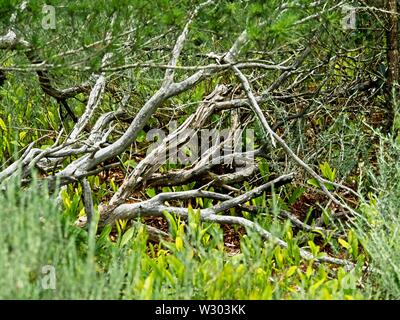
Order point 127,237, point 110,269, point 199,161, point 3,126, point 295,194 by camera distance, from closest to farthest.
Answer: point 110,269 < point 127,237 < point 199,161 < point 295,194 < point 3,126

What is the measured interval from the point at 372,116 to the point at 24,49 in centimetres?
324

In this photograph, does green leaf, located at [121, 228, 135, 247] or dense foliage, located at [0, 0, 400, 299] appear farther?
green leaf, located at [121, 228, 135, 247]

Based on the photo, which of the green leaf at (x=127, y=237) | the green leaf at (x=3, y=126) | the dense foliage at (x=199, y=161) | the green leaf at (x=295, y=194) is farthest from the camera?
the green leaf at (x=3, y=126)

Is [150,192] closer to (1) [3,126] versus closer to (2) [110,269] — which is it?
(1) [3,126]

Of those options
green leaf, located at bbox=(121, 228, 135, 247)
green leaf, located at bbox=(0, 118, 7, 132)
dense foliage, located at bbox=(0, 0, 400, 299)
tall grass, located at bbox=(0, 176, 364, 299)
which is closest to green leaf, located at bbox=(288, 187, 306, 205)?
dense foliage, located at bbox=(0, 0, 400, 299)

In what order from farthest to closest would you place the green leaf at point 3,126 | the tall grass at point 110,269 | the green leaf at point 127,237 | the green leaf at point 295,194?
1. the green leaf at point 3,126
2. the green leaf at point 295,194
3. the green leaf at point 127,237
4. the tall grass at point 110,269

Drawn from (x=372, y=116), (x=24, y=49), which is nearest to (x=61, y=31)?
(x=24, y=49)

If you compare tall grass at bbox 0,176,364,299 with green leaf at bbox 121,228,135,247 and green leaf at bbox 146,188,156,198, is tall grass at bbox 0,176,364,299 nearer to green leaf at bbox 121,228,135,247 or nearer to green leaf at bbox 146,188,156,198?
green leaf at bbox 121,228,135,247

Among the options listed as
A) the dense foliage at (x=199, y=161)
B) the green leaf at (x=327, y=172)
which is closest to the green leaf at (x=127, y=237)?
the dense foliage at (x=199, y=161)

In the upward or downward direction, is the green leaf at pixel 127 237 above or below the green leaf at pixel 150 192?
below

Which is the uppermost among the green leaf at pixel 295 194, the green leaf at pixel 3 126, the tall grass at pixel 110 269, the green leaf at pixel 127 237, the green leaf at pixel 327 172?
the green leaf at pixel 3 126

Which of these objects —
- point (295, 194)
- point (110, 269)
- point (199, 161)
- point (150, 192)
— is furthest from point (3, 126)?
point (110, 269)

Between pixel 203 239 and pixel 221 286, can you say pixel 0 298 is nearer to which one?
pixel 221 286

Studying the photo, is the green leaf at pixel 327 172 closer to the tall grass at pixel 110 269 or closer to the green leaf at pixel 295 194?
the green leaf at pixel 295 194
